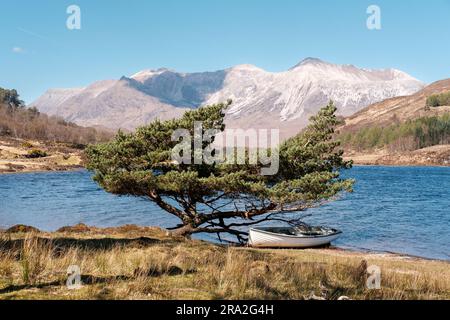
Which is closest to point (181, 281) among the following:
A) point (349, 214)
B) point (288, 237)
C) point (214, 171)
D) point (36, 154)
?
point (214, 171)

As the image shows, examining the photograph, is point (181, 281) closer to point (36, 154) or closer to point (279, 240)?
point (279, 240)

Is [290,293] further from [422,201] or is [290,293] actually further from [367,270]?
[422,201]

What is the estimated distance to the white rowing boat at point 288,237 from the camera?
113 feet

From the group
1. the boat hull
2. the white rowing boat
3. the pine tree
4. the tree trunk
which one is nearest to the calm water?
the white rowing boat

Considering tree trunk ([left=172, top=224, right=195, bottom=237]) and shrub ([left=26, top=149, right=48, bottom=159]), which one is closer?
tree trunk ([left=172, top=224, right=195, bottom=237])

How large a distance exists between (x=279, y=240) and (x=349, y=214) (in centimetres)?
2759

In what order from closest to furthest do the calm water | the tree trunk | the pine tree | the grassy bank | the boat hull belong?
the grassy bank
the pine tree
the tree trunk
the boat hull
the calm water

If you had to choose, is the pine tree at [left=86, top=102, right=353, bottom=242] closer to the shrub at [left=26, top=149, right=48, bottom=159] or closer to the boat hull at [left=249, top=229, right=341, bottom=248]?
the boat hull at [left=249, top=229, right=341, bottom=248]

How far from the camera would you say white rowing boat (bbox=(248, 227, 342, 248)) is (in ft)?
113

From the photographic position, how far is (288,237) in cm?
3488

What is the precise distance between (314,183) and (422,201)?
185 feet

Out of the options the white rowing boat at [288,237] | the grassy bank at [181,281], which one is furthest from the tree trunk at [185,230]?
the grassy bank at [181,281]

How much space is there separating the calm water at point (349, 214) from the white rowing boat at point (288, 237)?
12.7ft
